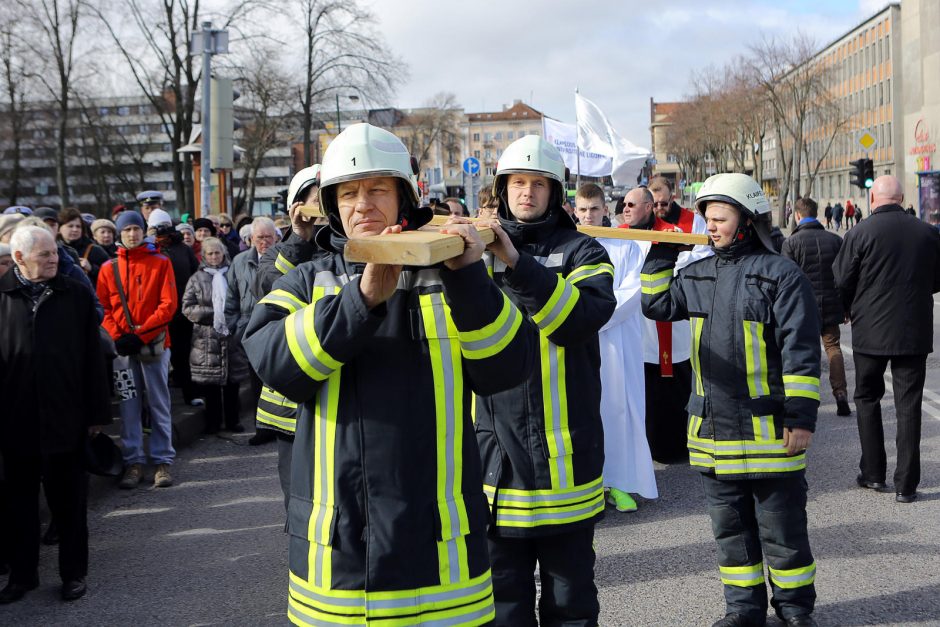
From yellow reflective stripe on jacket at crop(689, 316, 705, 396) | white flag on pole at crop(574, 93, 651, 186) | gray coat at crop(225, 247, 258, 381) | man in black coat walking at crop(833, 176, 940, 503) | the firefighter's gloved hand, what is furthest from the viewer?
white flag on pole at crop(574, 93, 651, 186)

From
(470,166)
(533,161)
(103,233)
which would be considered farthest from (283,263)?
(470,166)

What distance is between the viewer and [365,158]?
250cm

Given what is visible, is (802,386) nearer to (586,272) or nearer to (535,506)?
(586,272)

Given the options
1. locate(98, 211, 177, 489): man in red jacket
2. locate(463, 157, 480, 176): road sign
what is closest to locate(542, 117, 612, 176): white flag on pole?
locate(98, 211, 177, 489): man in red jacket

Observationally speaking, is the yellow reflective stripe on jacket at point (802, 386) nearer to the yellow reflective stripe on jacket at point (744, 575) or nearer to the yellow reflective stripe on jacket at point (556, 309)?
the yellow reflective stripe on jacket at point (744, 575)

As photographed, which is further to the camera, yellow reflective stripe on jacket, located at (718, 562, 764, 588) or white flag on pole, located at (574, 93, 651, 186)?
white flag on pole, located at (574, 93, 651, 186)

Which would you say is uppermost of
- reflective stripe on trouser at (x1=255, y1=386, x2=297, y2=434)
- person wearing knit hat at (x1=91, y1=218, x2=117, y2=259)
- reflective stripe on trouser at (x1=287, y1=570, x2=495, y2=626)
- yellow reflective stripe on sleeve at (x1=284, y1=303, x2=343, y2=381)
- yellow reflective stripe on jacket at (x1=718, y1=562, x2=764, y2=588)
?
person wearing knit hat at (x1=91, y1=218, x2=117, y2=259)

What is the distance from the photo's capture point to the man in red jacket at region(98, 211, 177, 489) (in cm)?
Answer: 764

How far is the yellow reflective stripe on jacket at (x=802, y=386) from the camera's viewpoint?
14.0 ft

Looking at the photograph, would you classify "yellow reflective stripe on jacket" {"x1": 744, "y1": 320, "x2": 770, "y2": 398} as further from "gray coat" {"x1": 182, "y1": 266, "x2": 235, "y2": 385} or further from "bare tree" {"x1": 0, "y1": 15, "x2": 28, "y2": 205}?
"bare tree" {"x1": 0, "y1": 15, "x2": 28, "y2": 205}

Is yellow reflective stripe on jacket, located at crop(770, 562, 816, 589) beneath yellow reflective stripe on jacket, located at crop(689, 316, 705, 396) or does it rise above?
beneath

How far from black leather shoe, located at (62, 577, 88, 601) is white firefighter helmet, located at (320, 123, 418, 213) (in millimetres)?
3570

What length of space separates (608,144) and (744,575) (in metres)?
10.2

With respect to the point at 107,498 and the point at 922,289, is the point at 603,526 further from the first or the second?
the point at 107,498
